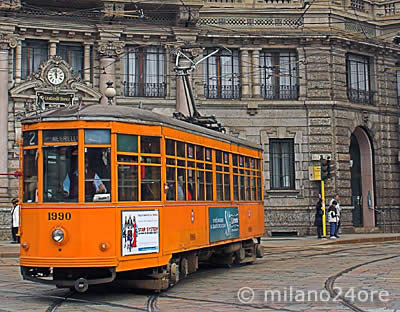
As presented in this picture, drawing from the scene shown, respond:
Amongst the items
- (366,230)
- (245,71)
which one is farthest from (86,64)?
(366,230)

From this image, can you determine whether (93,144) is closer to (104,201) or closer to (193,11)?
(104,201)

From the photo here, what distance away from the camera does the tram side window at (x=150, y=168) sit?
10.8 meters

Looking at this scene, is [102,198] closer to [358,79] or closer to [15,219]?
[15,219]

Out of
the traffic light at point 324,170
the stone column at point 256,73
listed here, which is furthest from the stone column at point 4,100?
the traffic light at point 324,170

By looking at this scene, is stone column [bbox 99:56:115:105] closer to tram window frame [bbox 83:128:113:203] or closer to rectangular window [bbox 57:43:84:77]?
rectangular window [bbox 57:43:84:77]

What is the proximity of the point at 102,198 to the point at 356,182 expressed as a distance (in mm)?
19131

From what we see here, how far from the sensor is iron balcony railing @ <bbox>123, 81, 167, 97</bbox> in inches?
985

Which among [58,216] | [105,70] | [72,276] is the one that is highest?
[105,70]

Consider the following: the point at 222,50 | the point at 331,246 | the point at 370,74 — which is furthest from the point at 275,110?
the point at 331,246

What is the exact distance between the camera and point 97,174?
1036 cm

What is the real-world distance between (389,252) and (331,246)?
9.72 feet

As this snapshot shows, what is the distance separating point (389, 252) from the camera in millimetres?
18922

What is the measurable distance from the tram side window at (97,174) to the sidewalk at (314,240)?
37.6 feet

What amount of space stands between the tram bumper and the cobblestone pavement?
0.99 feet
